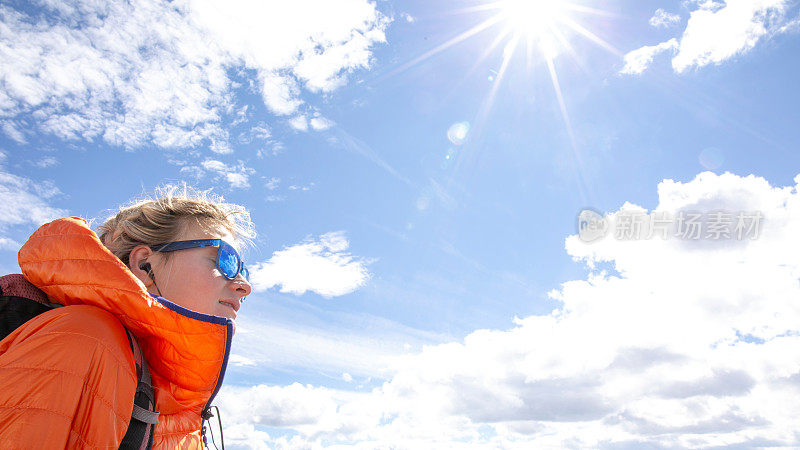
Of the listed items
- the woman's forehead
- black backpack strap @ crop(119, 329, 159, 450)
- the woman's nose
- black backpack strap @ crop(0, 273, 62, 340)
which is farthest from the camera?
the woman's forehead

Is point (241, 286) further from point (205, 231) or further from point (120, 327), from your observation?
point (120, 327)

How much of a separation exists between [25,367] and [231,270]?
2584mm

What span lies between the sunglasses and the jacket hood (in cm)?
113

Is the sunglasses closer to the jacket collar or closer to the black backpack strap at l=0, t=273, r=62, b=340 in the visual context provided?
the jacket collar

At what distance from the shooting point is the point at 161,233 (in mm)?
5121

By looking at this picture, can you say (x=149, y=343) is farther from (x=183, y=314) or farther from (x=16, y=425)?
(x=16, y=425)

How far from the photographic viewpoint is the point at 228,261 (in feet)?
17.3

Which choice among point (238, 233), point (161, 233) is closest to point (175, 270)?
point (161, 233)

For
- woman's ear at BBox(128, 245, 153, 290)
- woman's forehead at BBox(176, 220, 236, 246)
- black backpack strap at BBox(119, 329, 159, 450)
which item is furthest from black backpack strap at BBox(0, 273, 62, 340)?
woman's forehead at BBox(176, 220, 236, 246)

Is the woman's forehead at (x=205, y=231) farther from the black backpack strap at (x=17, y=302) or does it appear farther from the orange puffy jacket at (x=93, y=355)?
the black backpack strap at (x=17, y=302)

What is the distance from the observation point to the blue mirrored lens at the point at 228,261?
5.16 meters

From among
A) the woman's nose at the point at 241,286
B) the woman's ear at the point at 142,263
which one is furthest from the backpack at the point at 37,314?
the woman's nose at the point at 241,286

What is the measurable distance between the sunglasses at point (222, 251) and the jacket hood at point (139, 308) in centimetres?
113

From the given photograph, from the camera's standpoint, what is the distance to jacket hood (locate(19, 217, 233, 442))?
3365 millimetres
